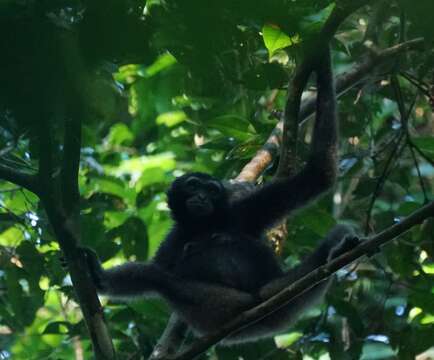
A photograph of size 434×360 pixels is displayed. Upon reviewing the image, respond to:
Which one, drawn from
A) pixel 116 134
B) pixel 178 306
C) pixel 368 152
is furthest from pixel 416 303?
pixel 116 134

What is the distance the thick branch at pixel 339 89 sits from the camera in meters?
7.53

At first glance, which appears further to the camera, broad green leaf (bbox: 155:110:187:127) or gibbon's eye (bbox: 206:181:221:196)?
broad green leaf (bbox: 155:110:187:127)

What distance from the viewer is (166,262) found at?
8.06 metres

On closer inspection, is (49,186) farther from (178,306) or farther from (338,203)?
(338,203)

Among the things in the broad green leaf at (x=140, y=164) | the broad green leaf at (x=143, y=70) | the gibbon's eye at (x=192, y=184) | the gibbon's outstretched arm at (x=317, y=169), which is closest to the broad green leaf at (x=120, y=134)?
the broad green leaf at (x=140, y=164)

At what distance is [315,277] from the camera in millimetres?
5430

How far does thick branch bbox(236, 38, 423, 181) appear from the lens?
7528 mm

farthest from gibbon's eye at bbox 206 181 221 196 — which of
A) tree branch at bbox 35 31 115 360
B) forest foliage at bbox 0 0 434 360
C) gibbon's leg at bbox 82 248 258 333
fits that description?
tree branch at bbox 35 31 115 360

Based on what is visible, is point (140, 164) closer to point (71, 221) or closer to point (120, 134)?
point (120, 134)

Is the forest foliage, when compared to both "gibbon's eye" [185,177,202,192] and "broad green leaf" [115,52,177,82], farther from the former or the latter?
"gibbon's eye" [185,177,202,192]

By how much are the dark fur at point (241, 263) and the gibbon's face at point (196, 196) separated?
2 cm

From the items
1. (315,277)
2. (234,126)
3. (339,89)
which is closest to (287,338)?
(234,126)

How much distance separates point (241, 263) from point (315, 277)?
2180 mm

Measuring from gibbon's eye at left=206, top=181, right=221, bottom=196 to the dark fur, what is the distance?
200mm
